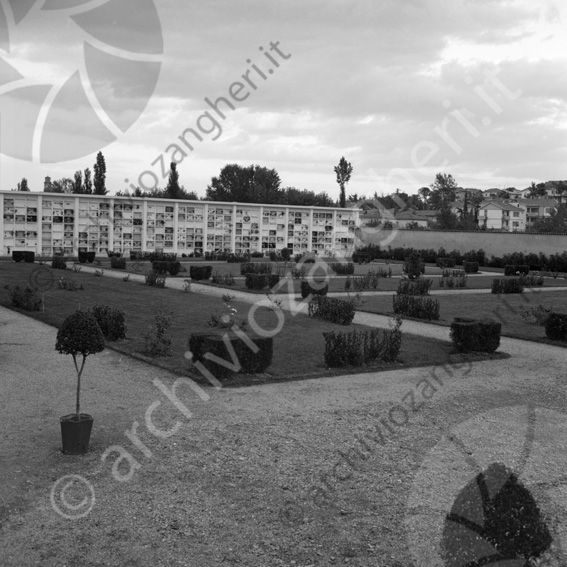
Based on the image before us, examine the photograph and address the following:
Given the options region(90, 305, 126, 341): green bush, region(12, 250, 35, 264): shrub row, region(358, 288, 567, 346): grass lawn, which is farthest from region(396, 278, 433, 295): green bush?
region(12, 250, 35, 264): shrub row

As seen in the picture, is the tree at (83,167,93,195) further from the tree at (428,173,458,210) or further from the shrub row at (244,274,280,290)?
the tree at (428,173,458,210)

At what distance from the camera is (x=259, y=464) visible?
6105mm

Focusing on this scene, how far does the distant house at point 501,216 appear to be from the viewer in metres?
92.9

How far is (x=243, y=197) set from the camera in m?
72.5

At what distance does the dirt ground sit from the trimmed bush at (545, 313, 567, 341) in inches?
161

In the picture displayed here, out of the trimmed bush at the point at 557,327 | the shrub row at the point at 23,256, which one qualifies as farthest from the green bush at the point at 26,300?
the shrub row at the point at 23,256

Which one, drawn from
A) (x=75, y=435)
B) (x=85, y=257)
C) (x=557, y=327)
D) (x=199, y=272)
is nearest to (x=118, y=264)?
(x=85, y=257)

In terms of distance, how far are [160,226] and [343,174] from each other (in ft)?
91.5

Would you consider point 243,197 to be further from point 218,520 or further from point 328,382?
point 218,520

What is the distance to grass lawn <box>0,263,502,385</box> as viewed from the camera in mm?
10672

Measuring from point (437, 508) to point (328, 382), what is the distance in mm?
4529

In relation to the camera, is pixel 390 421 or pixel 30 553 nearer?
pixel 30 553

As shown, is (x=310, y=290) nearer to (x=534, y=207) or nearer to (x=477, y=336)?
(x=477, y=336)

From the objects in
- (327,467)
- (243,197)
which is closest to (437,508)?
(327,467)
